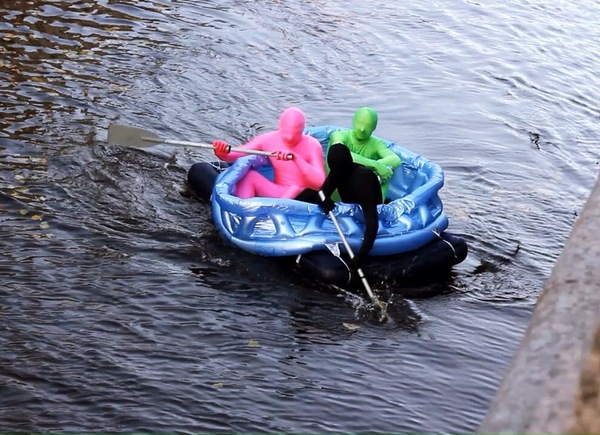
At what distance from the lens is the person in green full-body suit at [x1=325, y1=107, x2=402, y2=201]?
9.30 metres

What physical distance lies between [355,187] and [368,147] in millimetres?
904

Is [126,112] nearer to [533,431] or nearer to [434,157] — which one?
[434,157]

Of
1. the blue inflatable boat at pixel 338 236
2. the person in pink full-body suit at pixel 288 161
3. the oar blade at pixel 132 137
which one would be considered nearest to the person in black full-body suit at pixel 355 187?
the blue inflatable boat at pixel 338 236

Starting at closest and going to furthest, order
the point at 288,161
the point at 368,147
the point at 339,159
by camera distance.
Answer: the point at 339,159 → the point at 288,161 → the point at 368,147

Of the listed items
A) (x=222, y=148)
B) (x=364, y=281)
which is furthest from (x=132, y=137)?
(x=364, y=281)

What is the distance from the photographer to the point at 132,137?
32.8 ft

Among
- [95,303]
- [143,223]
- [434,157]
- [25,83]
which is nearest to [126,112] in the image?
[25,83]

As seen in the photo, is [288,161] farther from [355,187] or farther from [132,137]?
[132,137]

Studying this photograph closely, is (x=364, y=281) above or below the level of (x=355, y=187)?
below

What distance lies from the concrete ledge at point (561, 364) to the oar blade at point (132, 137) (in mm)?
7492

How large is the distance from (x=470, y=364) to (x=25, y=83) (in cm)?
744

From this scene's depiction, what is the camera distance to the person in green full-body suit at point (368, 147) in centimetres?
930

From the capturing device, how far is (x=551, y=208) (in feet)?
37.6

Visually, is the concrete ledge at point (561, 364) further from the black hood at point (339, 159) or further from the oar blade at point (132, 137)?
the oar blade at point (132, 137)
